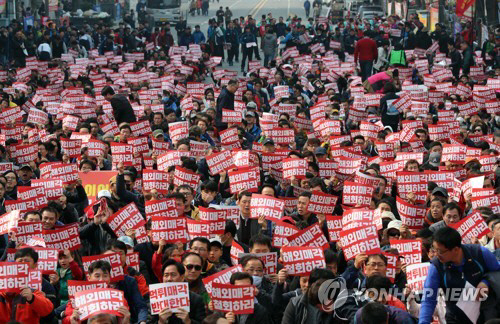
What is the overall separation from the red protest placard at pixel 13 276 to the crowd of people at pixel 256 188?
0.04 meters

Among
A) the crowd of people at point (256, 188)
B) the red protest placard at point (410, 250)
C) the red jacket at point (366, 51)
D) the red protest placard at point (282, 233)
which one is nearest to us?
the crowd of people at point (256, 188)

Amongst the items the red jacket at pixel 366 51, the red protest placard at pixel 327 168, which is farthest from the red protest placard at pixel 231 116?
the red jacket at pixel 366 51

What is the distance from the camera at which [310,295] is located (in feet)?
27.8

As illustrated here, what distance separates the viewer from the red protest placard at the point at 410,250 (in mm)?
10188

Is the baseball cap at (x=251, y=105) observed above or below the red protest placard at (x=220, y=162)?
below

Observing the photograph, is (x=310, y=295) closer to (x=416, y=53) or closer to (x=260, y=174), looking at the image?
(x=260, y=174)

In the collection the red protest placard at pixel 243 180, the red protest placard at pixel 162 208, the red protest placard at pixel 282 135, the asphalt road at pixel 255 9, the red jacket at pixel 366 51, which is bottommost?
the asphalt road at pixel 255 9

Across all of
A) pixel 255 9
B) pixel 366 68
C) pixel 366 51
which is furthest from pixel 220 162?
pixel 255 9

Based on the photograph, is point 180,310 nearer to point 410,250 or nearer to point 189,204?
point 410,250

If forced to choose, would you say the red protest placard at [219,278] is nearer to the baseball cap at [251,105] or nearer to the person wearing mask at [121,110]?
the person wearing mask at [121,110]

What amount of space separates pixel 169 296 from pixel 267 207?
3753mm

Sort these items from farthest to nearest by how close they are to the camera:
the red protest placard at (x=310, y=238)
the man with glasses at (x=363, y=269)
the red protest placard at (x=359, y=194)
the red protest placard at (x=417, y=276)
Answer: the red protest placard at (x=359, y=194) → the red protest placard at (x=310, y=238) → the man with glasses at (x=363, y=269) → the red protest placard at (x=417, y=276)

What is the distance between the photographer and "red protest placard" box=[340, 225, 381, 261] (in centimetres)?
1024

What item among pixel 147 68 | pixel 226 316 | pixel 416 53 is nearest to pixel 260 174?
pixel 226 316
